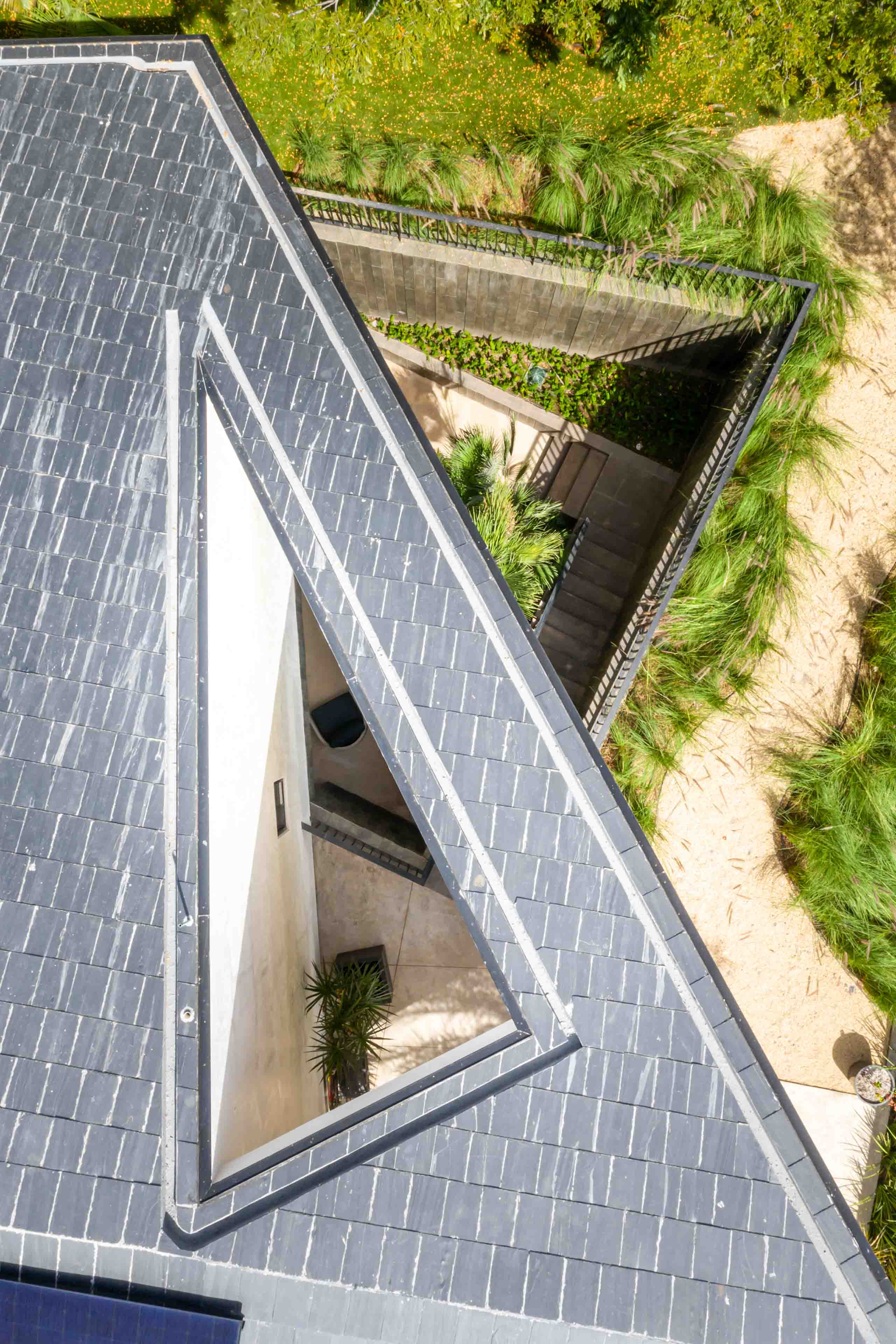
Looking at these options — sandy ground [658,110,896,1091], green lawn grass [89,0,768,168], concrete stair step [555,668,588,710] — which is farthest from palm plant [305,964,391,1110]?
green lawn grass [89,0,768,168]

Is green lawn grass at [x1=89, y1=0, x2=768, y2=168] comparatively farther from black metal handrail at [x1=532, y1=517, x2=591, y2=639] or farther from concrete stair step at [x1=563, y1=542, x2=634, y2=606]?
concrete stair step at [x1=563, y1=542, x2=634, y2=606]

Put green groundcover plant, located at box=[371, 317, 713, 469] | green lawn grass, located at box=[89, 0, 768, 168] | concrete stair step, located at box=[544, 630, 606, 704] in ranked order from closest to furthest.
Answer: green lawn grass, located at box=[89, 0, 768, 168]
concrete stair step, located at box=[544, 630, 606, 704]
green groundcover plant, located at box=[371, 317, 713, 469]

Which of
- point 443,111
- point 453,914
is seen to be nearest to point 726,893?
point 453,914

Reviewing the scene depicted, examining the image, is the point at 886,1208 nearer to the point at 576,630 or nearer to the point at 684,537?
the point at 576,630

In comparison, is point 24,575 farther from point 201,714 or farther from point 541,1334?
point 541,1334

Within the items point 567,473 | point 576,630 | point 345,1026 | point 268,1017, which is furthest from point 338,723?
point 567,473
